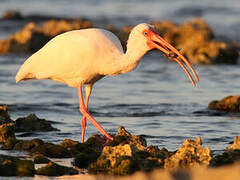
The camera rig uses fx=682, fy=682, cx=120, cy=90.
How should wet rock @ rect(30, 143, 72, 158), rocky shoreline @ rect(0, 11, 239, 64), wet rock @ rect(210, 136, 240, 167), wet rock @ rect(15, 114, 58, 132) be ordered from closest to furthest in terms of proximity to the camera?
1. wet rock @ rect(210, 136, 240, 167)
2. wet rock @ rect(30, 143, 72, 158)
3. wet rock @ rect(15, 114, 58, 132)
4. rocky shoreline @ rect(0, 11, 239, 64)

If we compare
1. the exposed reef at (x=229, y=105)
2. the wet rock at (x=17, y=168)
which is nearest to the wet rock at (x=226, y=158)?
the wet rock at (x=17, y=168)

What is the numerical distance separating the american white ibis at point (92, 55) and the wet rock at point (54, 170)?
1.63 m

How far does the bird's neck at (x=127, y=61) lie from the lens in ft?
31.5

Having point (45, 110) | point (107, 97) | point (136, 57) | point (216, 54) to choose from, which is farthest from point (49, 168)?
point (216, 54)

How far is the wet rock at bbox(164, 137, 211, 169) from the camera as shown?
778 cm

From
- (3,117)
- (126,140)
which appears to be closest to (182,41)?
(3,117)

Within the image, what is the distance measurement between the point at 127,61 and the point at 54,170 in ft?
7.67

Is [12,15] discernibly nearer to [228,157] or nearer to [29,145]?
[29,145]

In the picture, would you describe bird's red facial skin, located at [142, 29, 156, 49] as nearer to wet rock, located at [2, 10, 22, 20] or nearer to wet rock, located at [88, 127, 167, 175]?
wet rock, located at [88, 127, 167, 175]

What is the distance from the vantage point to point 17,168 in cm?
799

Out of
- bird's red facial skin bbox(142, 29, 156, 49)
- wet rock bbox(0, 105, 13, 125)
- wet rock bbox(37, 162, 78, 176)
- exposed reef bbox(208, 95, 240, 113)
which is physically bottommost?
wet rock bbox(37, 162, 78, 176)

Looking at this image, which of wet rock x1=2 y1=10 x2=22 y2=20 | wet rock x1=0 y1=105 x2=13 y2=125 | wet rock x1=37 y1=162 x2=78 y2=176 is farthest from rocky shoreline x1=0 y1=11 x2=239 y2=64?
wet rock x1=37 y1=162 x2=78 y2=176

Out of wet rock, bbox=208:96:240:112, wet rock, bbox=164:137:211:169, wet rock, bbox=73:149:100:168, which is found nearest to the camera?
wet rock, bbox=164:137:211:169

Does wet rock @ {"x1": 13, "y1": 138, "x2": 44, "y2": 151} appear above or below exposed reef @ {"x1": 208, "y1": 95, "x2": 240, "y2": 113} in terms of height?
below
